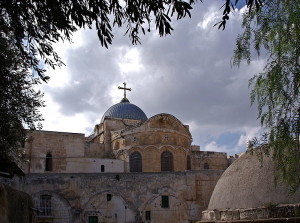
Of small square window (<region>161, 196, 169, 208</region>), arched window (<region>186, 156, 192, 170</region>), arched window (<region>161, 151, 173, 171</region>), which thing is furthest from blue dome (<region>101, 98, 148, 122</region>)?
small square window (<region>161, 196, 169, 208</region>)

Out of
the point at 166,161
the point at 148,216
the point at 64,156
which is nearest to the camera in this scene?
the point at 148,216

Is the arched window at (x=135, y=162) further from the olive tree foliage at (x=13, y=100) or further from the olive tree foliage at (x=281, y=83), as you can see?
the olive tree foliage at (x=281, y=83)

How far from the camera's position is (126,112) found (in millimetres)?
35812

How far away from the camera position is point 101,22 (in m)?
5.19

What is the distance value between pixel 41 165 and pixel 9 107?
64.2 feet

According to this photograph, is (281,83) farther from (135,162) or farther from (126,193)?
(135,162)

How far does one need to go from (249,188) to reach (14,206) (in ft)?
18.7

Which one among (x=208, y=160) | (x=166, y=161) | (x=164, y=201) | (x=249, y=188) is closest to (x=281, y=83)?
(x=249, y=188)

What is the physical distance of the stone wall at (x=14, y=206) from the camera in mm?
Answer: 8398

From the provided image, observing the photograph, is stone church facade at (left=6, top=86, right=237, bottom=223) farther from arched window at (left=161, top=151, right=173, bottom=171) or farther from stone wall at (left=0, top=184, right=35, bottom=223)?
stone wall at (left=0, top=184, right=35, bottom=223)

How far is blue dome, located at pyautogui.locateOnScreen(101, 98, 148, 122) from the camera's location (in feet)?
117

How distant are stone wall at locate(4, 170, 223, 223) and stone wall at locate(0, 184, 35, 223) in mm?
12841

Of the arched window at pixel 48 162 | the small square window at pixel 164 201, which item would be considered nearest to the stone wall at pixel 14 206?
the small square window at pixel 164 201

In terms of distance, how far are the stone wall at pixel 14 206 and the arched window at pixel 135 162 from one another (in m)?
18.6
